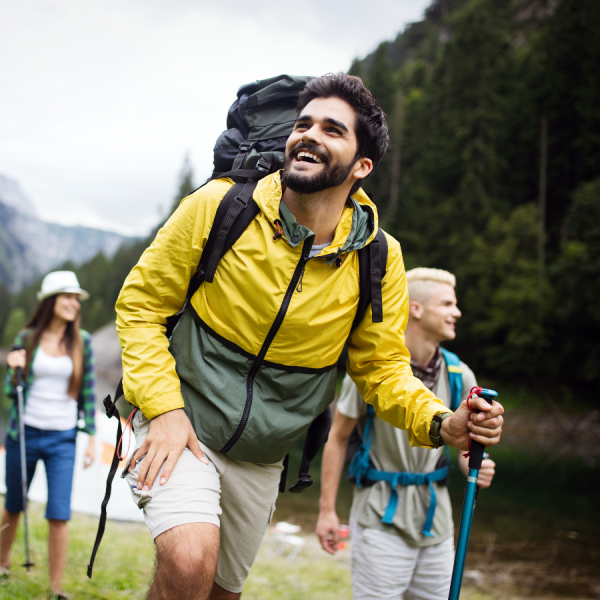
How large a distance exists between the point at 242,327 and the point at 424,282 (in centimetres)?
204

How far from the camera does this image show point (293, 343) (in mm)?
2650

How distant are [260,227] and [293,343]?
22.6 inches

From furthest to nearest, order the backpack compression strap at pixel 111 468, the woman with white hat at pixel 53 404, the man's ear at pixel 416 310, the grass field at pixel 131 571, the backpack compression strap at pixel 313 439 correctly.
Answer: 1. the woman with white hat at pixel 53 404
2. the grass field at pixel 131 571
3. the man's ear at pixel 416 310
4. the backpack compression strap at pixel 313 439
5. the backpack compression strap at pixel 111 468

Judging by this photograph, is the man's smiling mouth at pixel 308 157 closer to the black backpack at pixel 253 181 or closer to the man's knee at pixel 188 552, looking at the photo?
the black backpack at pixel 253 181

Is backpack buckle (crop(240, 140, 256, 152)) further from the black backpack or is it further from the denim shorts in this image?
the denim shorts

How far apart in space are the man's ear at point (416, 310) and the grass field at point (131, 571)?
3280 mm

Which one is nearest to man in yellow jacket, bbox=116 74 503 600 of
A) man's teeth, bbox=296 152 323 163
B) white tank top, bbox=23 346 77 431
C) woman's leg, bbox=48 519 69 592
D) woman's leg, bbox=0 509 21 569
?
man's teeth, bbox=296 152 323 163

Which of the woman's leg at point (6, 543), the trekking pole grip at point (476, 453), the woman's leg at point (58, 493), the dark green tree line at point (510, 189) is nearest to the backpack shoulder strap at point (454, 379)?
the trekking pole grip at point (476, 453)

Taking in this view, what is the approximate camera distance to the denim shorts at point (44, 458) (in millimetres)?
4895

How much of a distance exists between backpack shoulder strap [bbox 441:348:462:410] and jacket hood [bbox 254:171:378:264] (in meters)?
1.43

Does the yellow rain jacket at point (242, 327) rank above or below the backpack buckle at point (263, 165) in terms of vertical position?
below

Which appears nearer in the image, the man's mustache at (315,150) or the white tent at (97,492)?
the man's mustache at (315,150)

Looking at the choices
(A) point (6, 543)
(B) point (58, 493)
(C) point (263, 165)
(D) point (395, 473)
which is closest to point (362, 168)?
(C) point (263, 165)

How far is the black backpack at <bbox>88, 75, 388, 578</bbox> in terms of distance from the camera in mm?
2576
